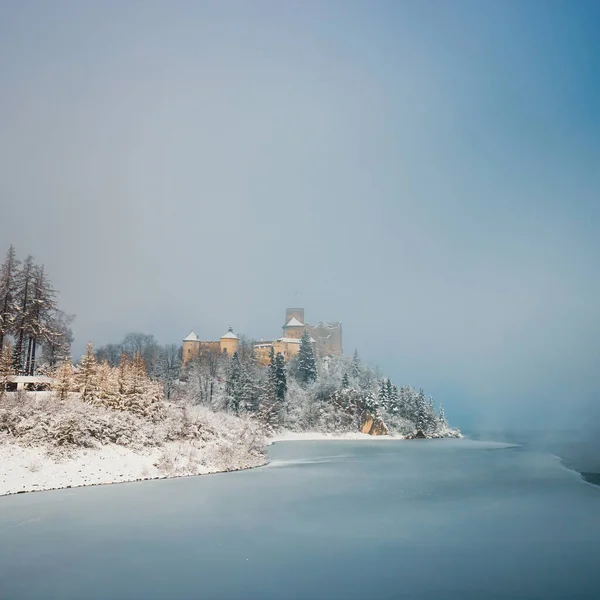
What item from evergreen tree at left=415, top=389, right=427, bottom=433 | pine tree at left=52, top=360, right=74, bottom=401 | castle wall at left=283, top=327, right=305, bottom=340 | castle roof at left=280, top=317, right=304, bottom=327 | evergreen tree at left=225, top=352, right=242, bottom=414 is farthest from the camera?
castle roof at left=280, top=317, right=304, bottom=327

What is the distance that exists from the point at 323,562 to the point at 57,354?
4416 centimetres

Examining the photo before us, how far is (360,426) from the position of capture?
81688 millimetres

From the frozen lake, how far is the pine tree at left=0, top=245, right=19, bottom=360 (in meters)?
25.1

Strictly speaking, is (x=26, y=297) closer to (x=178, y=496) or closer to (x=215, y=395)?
(x=178, y=496)

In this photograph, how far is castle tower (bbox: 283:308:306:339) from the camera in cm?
14100

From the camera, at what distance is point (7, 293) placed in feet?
141

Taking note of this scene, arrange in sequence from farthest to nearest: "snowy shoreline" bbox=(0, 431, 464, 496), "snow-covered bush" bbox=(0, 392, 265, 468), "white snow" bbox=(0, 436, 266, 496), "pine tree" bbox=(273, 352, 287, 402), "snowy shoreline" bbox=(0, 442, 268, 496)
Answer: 1. "pine tree" bbox=(273, 352, 287, 402)
2. "snow-covered bush" bbox=(0, 392, 265, 468)
3. "white snow" bbox=(0, 436, 266, 496)
4. "snowy shoreline" bbox=(0, 431, 464, 496)
5. "snowy shoreline" bbox=(0, 442, 268, 496)

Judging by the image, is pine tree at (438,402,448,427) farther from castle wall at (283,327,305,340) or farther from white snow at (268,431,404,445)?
castle wall at (283,327,305,340)

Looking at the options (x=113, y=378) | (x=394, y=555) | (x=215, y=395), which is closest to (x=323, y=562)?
(x=394, y=555)

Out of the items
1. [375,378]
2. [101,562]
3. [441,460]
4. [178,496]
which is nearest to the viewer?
[101,562]

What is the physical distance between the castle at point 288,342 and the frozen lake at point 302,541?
8465 centimetres

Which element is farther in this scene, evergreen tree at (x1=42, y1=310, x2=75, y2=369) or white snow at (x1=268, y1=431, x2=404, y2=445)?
white snow at (x1=268, y1=431, x2=404, y2=445)

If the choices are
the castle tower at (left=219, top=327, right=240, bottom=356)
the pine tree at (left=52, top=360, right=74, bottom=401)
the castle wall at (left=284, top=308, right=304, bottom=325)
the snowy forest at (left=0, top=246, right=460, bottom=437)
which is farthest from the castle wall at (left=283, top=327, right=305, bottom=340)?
the pine tree at (left=52, top=360, right=74, bottom=401)

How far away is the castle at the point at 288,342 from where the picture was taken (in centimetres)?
11881
